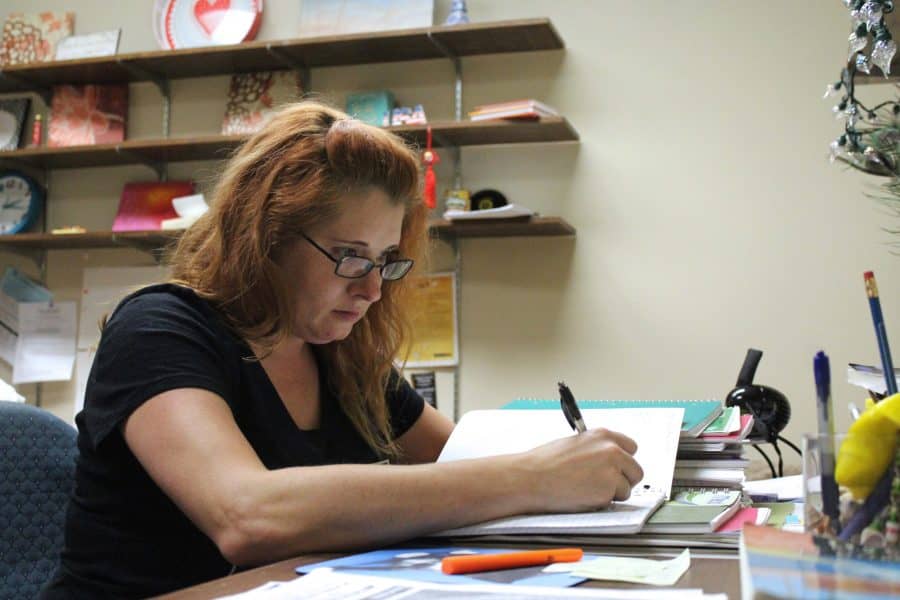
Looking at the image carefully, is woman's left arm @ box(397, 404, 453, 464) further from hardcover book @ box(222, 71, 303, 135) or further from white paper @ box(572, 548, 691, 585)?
hardcover book @ box(222, 71, 303, 135)

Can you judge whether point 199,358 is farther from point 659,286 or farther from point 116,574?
point 659,286

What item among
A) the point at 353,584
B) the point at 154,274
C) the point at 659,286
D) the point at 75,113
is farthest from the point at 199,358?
the point at 75,113

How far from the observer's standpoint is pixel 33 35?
3.65m

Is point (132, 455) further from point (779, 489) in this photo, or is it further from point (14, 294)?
point (14, 294)

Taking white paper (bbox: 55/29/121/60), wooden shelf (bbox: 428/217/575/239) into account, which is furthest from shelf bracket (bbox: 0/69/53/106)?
wooden shelf (bbox: 428/217/575/239)

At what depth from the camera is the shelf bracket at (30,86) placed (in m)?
3.47

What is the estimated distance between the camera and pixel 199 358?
45.4 inches

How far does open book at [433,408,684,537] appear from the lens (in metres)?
1.00

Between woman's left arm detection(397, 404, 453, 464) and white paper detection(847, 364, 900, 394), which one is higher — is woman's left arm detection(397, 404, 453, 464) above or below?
below

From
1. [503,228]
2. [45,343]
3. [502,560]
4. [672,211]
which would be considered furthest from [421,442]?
[45,343]

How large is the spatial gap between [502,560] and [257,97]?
2756mm

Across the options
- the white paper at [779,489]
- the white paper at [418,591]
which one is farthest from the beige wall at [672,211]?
the white paper at [418,591]

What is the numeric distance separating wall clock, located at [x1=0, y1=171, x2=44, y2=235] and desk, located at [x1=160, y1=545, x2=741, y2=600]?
2969 mm

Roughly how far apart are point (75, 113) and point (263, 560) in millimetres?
2942
